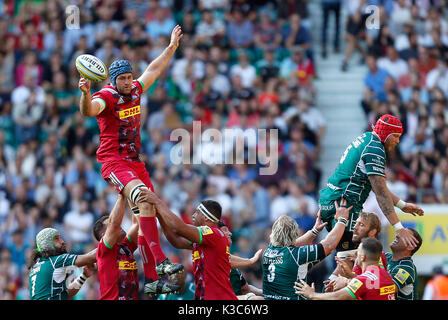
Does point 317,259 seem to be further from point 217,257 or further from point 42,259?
point 42,259

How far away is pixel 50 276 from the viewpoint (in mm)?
10883

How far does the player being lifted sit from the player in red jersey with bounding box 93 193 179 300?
222 millimetres

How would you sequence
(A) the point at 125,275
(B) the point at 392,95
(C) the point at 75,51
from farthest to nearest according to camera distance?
(C) the point at 75,51 < (B) the point at 392,95 < (A) the point at 125,275

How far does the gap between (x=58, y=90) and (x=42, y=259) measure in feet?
34.1

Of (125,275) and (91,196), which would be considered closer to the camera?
(125,275)

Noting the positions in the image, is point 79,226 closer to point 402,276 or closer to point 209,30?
point 209,30

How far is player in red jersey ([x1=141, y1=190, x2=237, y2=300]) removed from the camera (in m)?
9.88

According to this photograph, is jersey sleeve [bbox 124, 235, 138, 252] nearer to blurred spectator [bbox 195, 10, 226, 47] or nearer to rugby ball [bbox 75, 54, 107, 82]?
rugby ball [bbox 75, 54, 107, 82]

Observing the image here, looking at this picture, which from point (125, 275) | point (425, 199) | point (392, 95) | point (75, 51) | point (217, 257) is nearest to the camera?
point (217, 257)

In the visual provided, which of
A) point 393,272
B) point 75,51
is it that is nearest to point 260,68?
point 75,51

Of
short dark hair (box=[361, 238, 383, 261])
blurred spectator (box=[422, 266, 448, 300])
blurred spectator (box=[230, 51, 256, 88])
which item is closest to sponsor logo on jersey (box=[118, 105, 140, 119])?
short dark hair (box=[361, 238, 383, 261])

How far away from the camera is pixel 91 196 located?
1906 centimetres

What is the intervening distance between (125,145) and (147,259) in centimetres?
146

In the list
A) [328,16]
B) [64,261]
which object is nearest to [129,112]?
[64,261]
